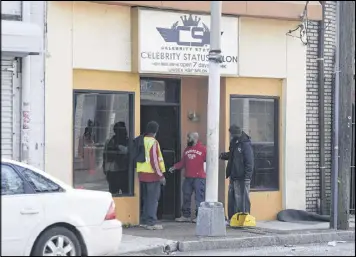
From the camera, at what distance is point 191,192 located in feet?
46.5

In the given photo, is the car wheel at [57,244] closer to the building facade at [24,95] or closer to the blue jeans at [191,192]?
the building facade at [24,95]

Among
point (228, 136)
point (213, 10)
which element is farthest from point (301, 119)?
point (213, 10)

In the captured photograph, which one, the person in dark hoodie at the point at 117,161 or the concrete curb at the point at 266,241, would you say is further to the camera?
the person in dark hoodie at the point at 117,161

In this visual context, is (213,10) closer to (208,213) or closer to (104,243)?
(208,213)

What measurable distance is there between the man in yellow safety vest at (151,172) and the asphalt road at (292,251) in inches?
79.2

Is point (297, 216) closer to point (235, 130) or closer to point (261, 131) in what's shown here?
point (261, 131)

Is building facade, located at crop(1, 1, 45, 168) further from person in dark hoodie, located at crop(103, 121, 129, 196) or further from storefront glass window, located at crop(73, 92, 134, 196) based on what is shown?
person in dark hoodie, located at crop(103, 121, 129, 196)

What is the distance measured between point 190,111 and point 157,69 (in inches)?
70.0

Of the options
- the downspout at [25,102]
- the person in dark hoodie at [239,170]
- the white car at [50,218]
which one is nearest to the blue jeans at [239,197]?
the person in dark hoodie at [239,170]

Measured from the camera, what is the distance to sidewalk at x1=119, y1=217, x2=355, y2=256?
11138 millimetres

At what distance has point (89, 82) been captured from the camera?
1309 centimetres

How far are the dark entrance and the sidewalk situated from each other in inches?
23.9

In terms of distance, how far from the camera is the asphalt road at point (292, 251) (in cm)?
1105

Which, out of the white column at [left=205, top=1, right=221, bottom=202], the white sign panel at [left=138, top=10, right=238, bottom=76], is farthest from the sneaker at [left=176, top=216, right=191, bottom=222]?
the white sign panel at [left=138, top=10, right=238, bottom=76]
